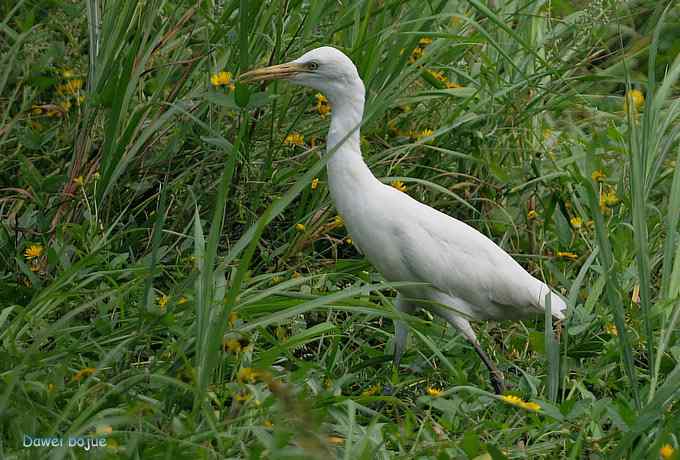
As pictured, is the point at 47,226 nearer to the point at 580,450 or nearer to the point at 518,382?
the point at 518,382

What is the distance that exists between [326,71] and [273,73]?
16cm

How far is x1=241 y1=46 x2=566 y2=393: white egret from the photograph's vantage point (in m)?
3.34

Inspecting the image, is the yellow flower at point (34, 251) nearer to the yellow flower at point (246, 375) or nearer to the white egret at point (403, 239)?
the white egret at point (403, 239)

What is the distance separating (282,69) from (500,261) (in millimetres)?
911

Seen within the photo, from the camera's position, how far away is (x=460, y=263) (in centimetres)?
344

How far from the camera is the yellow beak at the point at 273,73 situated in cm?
329

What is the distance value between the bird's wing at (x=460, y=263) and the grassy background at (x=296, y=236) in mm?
153

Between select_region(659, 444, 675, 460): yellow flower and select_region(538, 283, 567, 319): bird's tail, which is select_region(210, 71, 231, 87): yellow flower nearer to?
select_region(538, 283, 567, 319): bird's tail

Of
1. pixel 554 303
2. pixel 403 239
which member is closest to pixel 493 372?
pixel 554 303

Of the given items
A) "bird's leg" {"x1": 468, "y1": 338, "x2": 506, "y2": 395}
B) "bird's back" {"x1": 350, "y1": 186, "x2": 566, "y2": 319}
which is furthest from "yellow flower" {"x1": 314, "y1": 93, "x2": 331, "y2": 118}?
"bird's leg" {"x1": 468, "y1": 338, "x2": 506, "y2": 395}

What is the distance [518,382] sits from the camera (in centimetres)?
340

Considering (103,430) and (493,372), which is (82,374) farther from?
(493,372)

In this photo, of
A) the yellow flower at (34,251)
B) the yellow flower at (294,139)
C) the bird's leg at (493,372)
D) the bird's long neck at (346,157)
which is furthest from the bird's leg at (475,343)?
the yellow flower at (34,251)

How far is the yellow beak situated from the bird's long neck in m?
0.14
